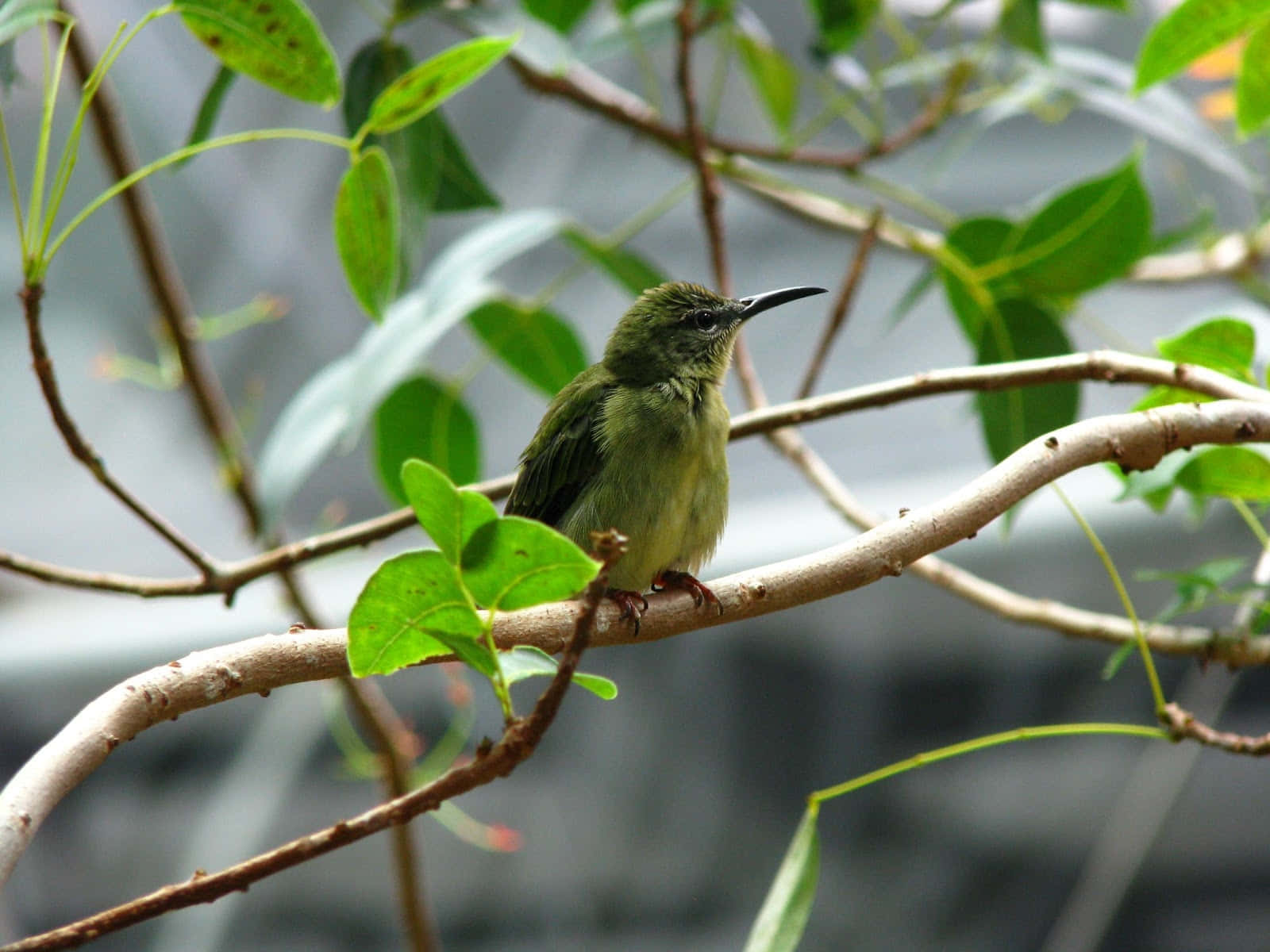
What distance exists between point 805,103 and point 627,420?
3346 millimetres

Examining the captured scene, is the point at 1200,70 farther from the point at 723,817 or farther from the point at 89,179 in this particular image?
the point at 89,179

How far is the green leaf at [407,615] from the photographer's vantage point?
108cm

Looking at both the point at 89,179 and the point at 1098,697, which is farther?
the point at 89,179

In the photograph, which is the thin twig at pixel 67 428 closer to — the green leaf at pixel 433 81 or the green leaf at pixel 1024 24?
the green leaf at pixel 433 81

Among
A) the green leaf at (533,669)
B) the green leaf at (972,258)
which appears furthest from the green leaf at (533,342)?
the green leaf at (533,669)

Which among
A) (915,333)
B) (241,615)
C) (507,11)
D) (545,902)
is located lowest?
(545,902)

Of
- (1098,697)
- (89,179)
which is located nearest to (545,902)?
(1098,697)

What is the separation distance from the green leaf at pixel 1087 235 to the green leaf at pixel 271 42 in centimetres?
146

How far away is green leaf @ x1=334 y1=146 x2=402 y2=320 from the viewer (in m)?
1.59

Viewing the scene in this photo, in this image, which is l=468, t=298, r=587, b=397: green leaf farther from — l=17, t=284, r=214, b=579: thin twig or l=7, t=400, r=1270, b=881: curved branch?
l=7, t=400, r=1270, b=881: curved branch

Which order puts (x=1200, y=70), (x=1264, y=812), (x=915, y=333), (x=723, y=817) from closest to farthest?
(x=1200, y=70)
(x=1264, y=812)
(x=723, y=817)
(x=915, y=333)

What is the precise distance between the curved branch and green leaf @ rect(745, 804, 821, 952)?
470 millimetres

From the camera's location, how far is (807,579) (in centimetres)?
137

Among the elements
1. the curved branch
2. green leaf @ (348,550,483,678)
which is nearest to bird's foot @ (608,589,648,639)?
the curved branch
